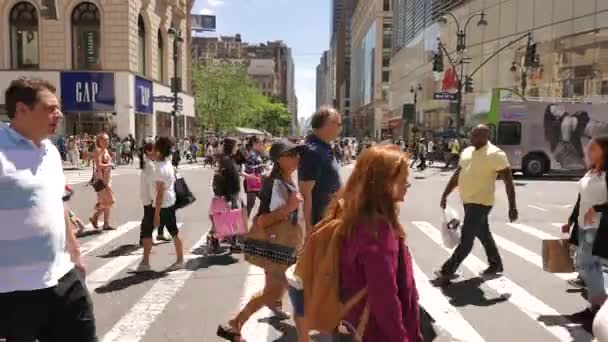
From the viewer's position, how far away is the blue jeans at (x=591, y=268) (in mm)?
5203

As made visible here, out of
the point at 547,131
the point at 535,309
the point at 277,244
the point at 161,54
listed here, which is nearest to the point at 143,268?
the point at 277,244

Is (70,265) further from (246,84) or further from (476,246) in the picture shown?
(246,84)

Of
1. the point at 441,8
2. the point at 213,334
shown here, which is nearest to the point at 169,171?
the point at 213,334

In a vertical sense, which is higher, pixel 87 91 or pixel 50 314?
pixel 87 91

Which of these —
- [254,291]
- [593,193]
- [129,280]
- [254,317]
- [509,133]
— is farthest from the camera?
[509,133]

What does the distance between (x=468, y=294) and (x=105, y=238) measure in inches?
250

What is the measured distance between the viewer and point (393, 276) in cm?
233

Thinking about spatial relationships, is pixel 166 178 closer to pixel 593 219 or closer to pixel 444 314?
pixel 444 314

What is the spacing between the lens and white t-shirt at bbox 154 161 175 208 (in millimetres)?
7073

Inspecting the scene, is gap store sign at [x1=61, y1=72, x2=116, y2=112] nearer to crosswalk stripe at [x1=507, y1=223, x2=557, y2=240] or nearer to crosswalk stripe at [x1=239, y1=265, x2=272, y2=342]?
crosswalk stripe at [x1=507, y1=223, x2=557, y2=240]

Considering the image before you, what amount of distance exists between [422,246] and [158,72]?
37.8 meters

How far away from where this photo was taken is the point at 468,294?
6312mm

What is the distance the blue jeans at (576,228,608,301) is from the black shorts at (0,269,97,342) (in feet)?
14.1

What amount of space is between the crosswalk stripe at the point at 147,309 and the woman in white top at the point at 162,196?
1.64 ft
